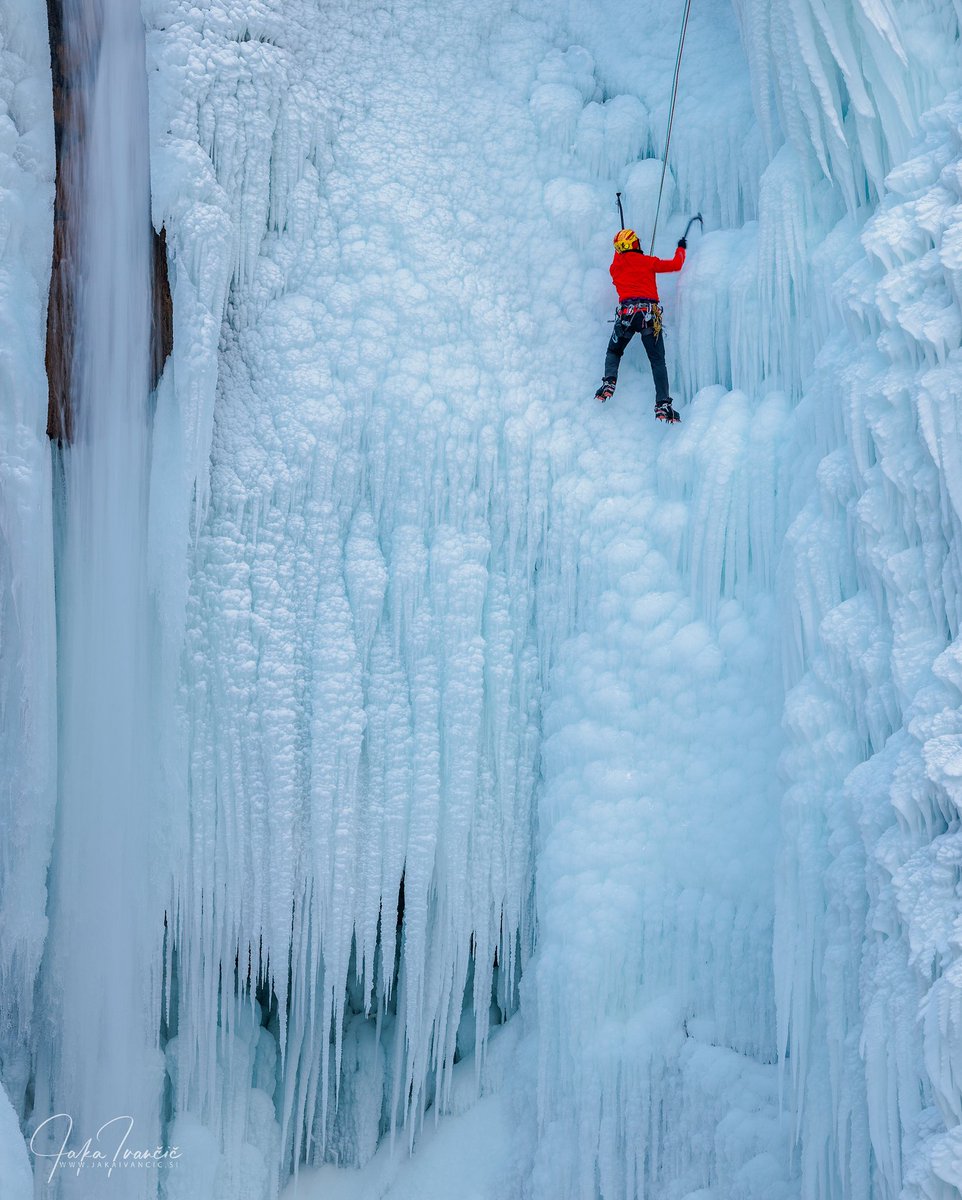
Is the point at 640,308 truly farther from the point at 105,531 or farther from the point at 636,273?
the point at 105,531

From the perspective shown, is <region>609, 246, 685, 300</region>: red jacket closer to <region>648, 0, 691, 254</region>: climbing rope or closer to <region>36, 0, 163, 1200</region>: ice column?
<region>648, 0, 691, 254</region>: climbing rope

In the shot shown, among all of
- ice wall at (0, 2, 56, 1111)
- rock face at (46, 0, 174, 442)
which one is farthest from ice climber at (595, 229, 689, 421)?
ice wall at (0, 2, 56, 1111)

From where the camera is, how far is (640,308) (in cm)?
573

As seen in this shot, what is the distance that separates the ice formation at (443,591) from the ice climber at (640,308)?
172 mm

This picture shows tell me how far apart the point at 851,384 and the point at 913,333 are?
1.08 ft

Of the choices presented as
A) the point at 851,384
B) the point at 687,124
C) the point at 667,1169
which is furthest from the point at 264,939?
the point at 687,124

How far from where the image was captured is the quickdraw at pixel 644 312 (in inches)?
226

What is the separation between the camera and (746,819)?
5469 mm

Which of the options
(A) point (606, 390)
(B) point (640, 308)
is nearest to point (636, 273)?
(B) point (640, 308)

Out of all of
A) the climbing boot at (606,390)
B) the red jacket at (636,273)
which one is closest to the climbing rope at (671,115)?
the red jacket at (636,273)

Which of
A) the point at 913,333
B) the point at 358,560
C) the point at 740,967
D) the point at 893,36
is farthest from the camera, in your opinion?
the point at 358,560

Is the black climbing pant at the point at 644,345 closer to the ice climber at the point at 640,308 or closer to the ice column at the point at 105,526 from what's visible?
the ice climber at the point at 640,308

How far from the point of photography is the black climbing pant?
18.9 ft

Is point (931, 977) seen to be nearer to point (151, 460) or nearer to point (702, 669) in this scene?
point (702, 669)
